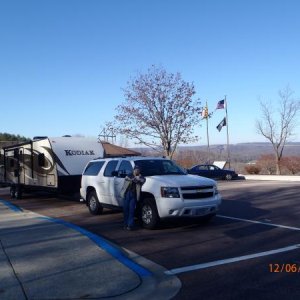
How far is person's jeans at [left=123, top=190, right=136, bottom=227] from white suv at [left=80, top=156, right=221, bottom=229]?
0.31m

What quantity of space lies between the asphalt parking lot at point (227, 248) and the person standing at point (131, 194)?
1.09ft

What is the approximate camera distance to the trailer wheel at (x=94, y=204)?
13634mm

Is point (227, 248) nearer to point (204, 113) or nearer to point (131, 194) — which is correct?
point (131, 194)

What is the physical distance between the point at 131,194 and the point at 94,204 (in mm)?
3356

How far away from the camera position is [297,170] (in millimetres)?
44406

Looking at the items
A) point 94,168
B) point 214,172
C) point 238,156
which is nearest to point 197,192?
point 94,168

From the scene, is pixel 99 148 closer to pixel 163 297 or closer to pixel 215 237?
pixel 215 237

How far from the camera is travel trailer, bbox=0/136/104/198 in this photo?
697 inches

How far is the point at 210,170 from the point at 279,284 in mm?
30711

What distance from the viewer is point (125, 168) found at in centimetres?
1229

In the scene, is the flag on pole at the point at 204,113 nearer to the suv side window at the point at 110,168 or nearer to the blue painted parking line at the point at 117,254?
the suv side window at the point at 110,168

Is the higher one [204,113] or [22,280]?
[204,113]

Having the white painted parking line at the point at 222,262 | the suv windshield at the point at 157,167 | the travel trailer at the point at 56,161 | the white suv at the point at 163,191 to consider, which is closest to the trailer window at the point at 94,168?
the white suv at the point at 163,191

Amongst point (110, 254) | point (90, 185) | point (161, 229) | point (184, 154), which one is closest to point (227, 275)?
point (110, 254)
